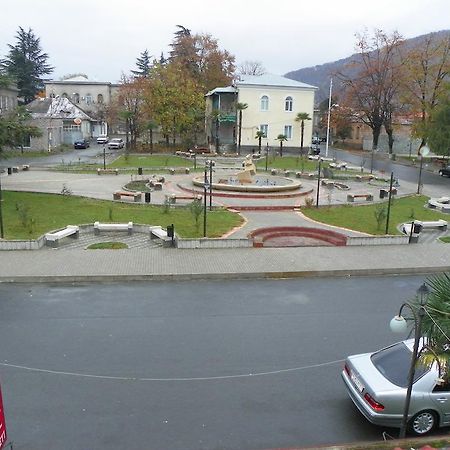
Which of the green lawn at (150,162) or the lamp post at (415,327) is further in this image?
the green lawn at (150,162)

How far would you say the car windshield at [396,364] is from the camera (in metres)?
7.32

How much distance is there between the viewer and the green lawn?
41.4 metres

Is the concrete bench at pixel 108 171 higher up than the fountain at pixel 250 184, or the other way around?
the fountain at pixel 250 184

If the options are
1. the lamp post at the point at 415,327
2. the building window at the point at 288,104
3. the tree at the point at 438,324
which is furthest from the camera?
the building window at the point at 288,104

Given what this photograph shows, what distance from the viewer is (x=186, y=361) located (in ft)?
30.2

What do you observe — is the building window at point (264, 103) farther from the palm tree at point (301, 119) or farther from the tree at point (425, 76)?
the tree at point (425, 76)

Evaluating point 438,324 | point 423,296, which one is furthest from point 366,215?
point 438,324

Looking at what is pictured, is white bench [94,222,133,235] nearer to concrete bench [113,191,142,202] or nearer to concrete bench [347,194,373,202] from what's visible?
concrete bench [113,191,142,202]

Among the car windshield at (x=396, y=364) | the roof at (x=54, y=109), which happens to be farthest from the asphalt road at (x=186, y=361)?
the roof at (x=54, y=109)

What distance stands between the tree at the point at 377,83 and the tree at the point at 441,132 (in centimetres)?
1357

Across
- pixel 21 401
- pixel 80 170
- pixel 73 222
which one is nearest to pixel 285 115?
pixel 80 170

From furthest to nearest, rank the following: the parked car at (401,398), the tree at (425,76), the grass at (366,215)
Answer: the tree at (425,76)
the grass at (366,215)
the parked car at (401,398)

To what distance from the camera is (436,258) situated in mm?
16031

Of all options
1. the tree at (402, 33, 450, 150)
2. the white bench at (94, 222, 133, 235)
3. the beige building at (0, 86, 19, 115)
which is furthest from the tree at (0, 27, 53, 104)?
the white bench at (94, 222, 133, 235)
